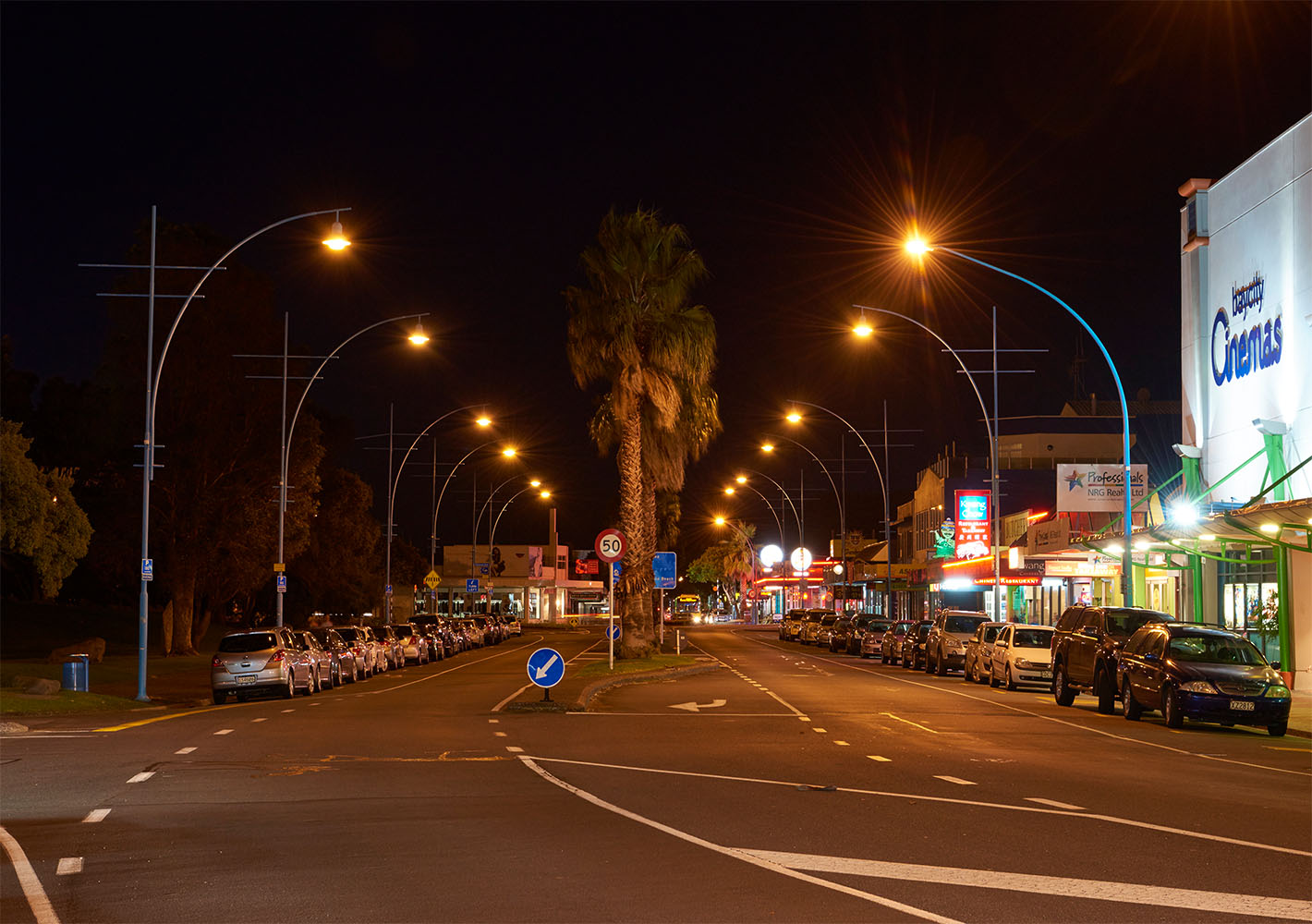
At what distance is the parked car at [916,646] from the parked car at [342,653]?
1682 centimetres

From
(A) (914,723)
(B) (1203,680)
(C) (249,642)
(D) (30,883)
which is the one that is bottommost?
(A) (914,723)

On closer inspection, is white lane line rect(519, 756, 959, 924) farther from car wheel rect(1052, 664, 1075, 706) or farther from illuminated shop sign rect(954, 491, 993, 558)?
illuminated shop sign rect(954, 491, 993, 558)

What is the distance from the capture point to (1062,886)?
923cm

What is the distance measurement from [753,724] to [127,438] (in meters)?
37.2

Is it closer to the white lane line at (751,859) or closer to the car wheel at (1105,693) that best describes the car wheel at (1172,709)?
the car wheel at (1105,693)

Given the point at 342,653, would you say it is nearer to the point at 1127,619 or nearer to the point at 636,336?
the point at 636,336

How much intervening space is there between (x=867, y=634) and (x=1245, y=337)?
2518 cm

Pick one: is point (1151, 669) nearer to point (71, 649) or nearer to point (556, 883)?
point (556, 883)

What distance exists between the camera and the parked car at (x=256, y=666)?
29.7m

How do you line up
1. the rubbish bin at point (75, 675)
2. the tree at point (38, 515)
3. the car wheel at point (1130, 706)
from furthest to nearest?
1. the tree at point (38, 515)
2. the rubbish bin at point (75, 675)
3. the car wheel at point (1130, 706)

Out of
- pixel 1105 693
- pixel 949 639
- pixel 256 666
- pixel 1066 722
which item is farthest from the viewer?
pixel 949 639

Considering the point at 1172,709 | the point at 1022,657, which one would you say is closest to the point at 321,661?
the point at 1022,657

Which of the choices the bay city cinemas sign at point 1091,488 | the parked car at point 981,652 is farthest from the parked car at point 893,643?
the bay city cinemas sign at point 1091,488

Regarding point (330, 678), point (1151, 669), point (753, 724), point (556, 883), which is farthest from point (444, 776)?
point (330, 678)
